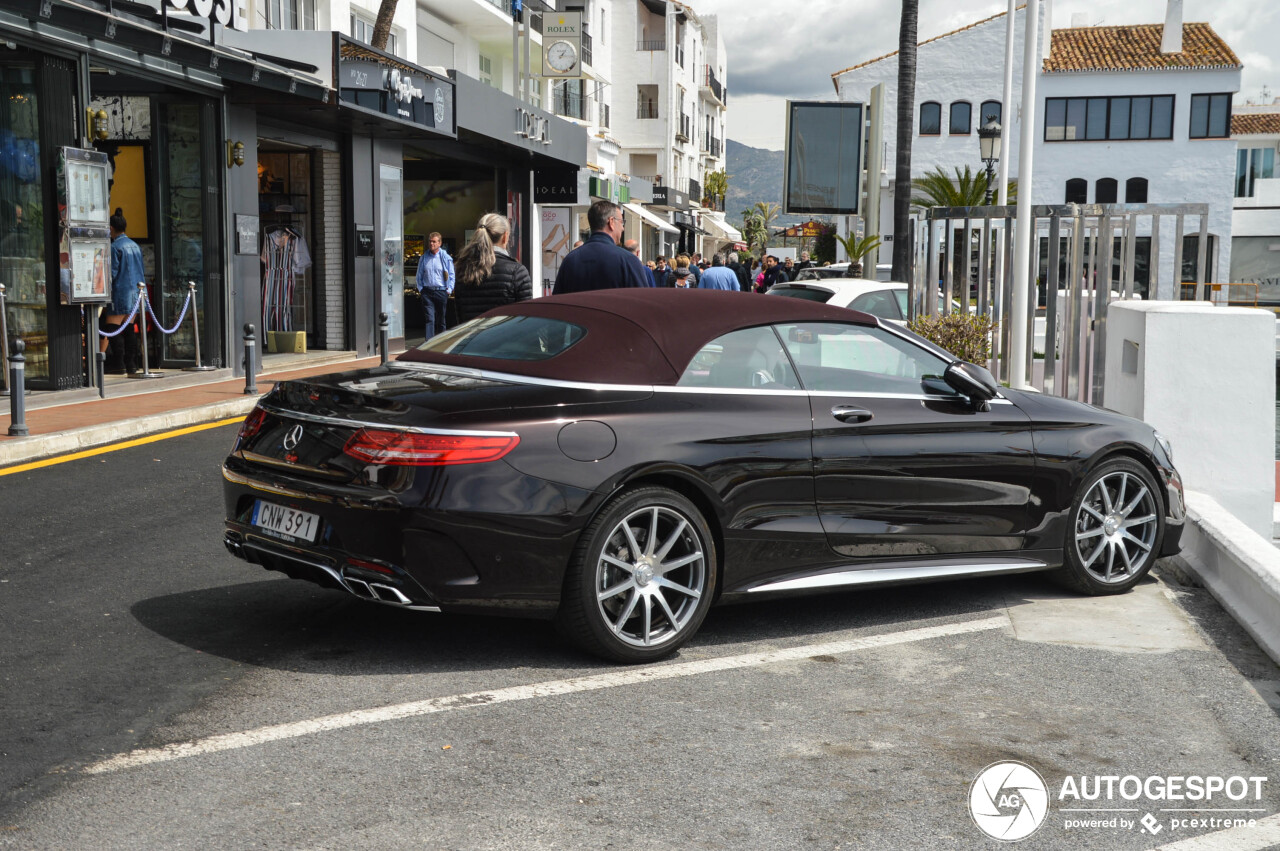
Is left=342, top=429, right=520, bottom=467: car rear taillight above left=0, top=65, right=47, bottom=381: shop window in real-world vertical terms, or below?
below

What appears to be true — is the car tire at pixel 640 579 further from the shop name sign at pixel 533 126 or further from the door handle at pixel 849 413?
the shop name sign at pixel 533 126

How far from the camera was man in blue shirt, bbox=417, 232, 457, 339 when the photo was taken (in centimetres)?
1844

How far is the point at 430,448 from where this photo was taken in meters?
4.58

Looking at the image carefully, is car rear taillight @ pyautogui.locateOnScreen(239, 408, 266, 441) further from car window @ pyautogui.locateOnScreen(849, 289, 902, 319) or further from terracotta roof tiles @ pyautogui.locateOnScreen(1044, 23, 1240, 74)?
terracotta roof tiles @ pyautogui.locateOnScreen(1044, 23, 1240, 74)

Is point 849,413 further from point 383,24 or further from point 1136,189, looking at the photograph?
point 1136,189

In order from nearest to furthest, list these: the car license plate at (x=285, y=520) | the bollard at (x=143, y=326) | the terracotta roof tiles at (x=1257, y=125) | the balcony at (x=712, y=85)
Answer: the car license plate at (x=285, y=520) → the bollard at (x=143, y=326) → the terracotta roof tiles at (x=1257, y=125) → the balcony at (x=712, y=85)

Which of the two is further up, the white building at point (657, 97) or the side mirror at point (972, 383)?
the white building at point (657, 97)

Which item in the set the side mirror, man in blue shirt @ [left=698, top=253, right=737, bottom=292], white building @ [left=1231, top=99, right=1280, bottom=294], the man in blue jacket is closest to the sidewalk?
the man in blue jacket

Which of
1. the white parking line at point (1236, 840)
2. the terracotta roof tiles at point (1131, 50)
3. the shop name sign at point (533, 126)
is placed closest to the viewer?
the white parking line at point (1236, 840)

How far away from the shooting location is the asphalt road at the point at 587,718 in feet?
11.6

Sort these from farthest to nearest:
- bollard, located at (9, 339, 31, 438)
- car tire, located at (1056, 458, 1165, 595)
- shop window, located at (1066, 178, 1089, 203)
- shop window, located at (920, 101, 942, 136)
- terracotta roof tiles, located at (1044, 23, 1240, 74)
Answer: shop window, located at (920, 101, 942, 136) → shop window, located at (1066, 178, 1089, 203) → terracotta roof tiles, located at (1044, 23, 1240, 74) → bollard, located at (9, 339, 31, 438) → car tire, located at (1056, 458, 1165, 595)

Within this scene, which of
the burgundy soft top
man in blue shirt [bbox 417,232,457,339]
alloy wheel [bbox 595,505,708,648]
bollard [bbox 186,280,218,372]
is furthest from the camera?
man in blue shirt [bbox 417,232,457,339]

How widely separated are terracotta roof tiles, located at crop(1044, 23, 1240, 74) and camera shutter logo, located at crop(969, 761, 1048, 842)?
52.2 meters

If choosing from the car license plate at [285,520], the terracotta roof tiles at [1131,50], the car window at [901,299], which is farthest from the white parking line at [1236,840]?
the terracotta roof tiles at [1131,50]
